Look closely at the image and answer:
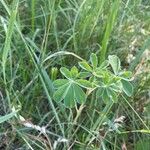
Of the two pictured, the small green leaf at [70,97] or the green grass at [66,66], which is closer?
the small green leaf at [70,97]

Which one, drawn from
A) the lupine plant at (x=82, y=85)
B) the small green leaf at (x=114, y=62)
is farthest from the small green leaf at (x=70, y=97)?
the small green leaf at (x=114, y=62)

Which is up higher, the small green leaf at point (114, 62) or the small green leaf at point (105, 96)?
the small green leaf at point (114, 62)

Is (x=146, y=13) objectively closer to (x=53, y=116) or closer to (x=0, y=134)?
(x=53, y=116)

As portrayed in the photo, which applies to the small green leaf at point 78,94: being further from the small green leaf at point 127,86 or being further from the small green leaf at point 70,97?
the small green leaf at point 127,86

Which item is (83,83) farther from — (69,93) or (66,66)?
(66,66)

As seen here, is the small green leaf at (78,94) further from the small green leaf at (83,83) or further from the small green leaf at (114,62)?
the small green leaf at (114,62)

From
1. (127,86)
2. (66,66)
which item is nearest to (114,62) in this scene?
(127,86)

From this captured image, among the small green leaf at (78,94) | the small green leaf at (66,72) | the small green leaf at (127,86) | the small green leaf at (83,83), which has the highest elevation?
the small green leaf at (66,72)

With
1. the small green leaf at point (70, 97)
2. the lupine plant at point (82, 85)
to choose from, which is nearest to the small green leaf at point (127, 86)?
the lupine plant at point (82, 85)

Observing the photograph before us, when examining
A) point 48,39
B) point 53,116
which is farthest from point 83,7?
point 53,116
